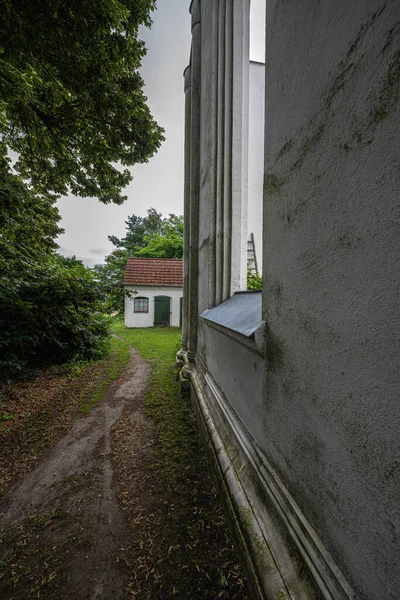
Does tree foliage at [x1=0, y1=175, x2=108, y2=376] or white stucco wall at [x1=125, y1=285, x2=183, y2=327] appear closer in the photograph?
tree foliage at [x1=0, y1=175, x2=108, y2=376]

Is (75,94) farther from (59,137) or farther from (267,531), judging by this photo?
(267,531)

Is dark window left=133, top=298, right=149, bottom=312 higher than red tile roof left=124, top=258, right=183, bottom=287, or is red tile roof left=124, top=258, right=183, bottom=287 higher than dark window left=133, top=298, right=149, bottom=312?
red tile roof left=124, top=258, right=183, bottom=287

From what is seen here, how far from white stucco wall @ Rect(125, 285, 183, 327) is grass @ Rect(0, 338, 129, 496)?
340 inches

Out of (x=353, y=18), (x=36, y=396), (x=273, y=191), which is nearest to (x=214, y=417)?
(x=273, y=191)

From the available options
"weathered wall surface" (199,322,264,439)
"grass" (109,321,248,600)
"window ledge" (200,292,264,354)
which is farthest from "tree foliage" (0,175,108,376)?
"window ledge" (200,292,264,354)

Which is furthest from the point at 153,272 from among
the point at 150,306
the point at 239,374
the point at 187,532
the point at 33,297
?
the point at 187,532

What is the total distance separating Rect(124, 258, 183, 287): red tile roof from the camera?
15.6m

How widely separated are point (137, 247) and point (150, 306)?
17.4m

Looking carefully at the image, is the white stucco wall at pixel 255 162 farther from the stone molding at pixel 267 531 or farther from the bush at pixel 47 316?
the bush at pixel 47 316

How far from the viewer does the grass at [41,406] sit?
9.51 ft

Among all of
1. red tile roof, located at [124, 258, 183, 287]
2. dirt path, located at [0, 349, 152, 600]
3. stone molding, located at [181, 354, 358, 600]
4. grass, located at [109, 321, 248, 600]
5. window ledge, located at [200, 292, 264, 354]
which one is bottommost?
dirt path, located at [0, 349, 152, 600]

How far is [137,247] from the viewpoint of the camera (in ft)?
99.9

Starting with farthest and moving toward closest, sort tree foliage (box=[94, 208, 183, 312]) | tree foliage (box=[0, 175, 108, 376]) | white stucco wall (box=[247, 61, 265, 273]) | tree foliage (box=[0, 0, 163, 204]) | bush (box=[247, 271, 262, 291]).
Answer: tree foliage (box=[94, 208, 183, 312]) < tree foliage (box=[0, 175, 108, 376]) < white stucco wall (box=[247, 61, 265, 273]) < tree foliage (box=[0, 0, 163, 204]) < bush (box=[247, 271, 262, 291])

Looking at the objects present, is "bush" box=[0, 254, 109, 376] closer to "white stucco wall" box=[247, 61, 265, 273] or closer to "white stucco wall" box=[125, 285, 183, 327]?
"white stucco wall" box=[247, 61, 265, 273]
